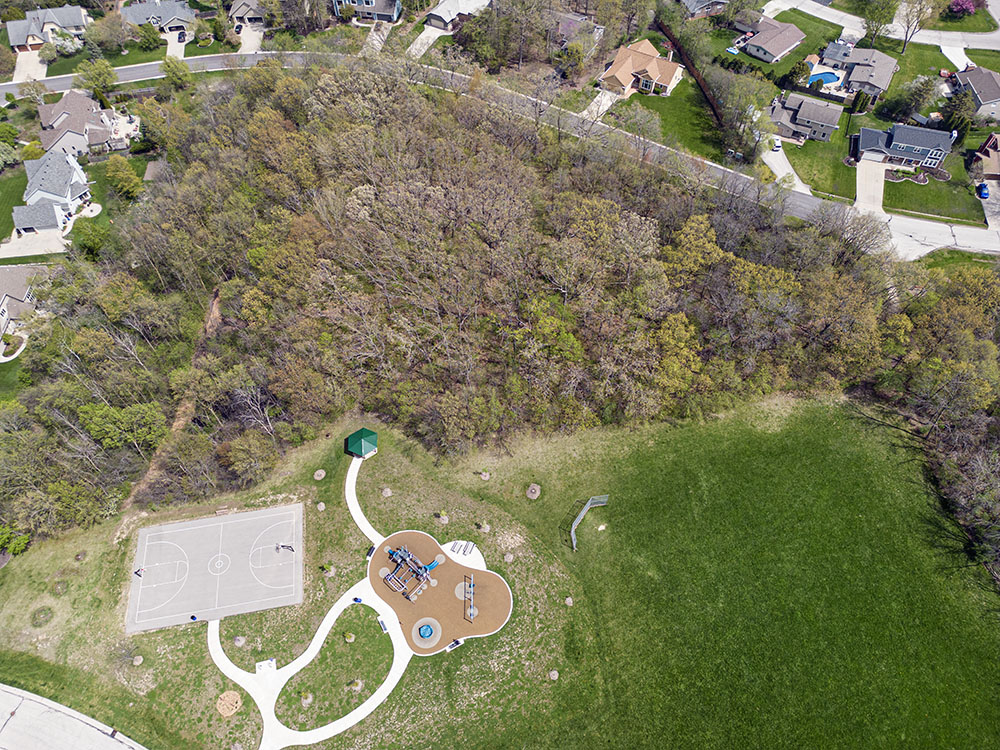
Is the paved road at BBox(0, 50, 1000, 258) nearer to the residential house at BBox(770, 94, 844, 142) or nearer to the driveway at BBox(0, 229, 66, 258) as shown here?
the residential house at BBox(770, 94, 844, 142)

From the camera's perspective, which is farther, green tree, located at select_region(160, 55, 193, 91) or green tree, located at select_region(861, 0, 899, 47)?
green tree, located at select_region(160, 55, 193, 91)

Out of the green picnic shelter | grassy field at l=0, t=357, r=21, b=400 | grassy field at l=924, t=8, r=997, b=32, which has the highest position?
grassy field at l=924, t=8, r=997, b=32

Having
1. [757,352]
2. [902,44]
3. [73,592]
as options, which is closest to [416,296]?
[757,352]

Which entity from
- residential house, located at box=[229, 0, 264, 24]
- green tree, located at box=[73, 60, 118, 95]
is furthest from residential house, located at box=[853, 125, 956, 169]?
green tree, located at box=[73, 60, 118, 95]

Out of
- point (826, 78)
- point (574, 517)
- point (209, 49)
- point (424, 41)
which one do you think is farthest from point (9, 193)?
point (826, 78)

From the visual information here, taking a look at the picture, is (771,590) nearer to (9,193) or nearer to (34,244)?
(34,244)

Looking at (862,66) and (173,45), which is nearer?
(862,66)

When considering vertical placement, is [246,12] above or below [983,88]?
below
